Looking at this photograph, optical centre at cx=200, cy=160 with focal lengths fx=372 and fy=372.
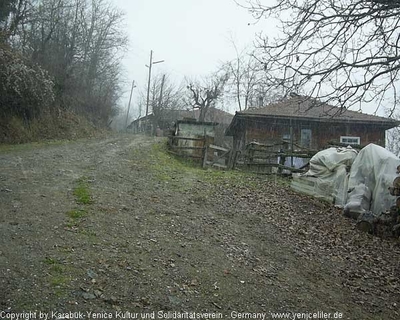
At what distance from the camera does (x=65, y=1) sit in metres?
27.2

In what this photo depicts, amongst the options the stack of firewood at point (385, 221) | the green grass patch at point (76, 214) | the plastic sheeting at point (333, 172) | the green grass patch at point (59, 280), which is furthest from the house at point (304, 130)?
the green grass patch at point (59, 280)

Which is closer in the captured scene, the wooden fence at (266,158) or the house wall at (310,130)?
the wooden fence at (266,158)

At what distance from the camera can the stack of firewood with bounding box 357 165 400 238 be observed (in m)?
7.78

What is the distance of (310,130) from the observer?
2344 cm

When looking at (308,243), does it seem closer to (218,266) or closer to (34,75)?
(218,266)

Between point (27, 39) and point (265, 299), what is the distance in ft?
71.1

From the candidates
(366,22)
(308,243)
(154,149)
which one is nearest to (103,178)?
(308,243)

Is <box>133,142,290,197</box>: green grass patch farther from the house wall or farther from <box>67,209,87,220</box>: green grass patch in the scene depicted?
the house wall

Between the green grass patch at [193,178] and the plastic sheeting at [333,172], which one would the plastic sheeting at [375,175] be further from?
the green grass patch at [193,178]

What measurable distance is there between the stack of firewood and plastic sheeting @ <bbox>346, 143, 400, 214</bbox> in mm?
676

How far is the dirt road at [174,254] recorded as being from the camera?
12.3ft

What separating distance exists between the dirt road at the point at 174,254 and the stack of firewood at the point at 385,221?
0.30 meters

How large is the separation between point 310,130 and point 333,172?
1329cm

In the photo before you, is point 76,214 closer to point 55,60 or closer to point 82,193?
point 82,193
